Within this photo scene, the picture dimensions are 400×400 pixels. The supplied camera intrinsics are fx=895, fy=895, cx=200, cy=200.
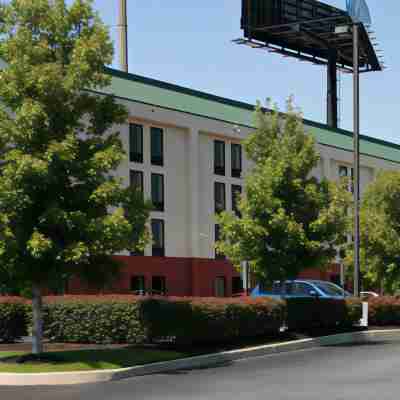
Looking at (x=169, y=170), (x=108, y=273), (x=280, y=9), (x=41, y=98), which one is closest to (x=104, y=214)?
(x=108, y=273)

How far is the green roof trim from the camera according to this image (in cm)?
4941

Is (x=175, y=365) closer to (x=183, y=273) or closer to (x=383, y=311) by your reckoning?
(x=383, y=311)

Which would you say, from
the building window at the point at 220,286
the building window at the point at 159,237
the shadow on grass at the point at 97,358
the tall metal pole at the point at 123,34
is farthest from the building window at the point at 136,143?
the shadow on grass at the point at 97,358

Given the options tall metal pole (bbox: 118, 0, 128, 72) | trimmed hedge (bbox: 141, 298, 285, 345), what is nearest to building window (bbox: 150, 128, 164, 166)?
tall metal pole (bbox: 118, 0, 128, 72)

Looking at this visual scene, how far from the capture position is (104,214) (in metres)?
18.7

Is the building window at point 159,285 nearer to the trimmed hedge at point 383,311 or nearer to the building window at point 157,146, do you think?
the building window at point 157,146

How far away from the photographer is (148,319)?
68.5 feet

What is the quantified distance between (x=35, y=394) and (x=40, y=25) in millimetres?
7862

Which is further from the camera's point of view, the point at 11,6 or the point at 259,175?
the point at 259,175

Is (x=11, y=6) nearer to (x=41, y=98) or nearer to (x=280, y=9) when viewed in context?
(x=41, y=98)

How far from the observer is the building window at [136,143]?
50.0 metres

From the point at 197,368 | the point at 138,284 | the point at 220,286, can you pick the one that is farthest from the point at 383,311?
the point at 220,286

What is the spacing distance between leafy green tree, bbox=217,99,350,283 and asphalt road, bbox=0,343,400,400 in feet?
21.8

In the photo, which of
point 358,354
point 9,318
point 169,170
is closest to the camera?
point 358,354
